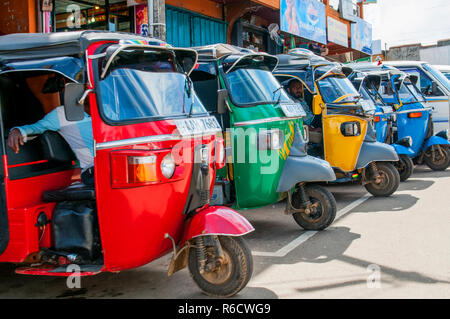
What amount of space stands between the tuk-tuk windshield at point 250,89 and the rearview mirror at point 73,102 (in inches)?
106

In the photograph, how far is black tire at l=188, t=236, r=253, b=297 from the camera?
4.01 metres

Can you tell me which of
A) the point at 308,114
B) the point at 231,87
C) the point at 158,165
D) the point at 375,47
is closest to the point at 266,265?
the point at 158,165

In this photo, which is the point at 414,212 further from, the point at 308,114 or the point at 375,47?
the point at 375,47

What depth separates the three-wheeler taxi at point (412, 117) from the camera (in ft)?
34.3

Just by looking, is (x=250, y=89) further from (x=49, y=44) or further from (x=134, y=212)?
(x=134, y=212)

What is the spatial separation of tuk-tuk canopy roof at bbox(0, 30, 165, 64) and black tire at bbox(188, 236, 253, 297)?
6.41 feet

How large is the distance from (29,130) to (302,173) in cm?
318

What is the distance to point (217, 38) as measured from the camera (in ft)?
47.5

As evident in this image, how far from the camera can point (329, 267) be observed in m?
4.90

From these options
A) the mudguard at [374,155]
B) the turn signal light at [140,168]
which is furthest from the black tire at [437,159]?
the turn signal light at [140,168]

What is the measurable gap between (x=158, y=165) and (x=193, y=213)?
69 centimetres

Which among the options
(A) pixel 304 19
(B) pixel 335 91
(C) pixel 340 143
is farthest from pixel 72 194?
(A) pixel 304 19

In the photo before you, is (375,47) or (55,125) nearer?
(55,125)

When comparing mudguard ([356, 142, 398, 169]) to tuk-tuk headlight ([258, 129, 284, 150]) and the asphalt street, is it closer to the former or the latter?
the asphalt street
